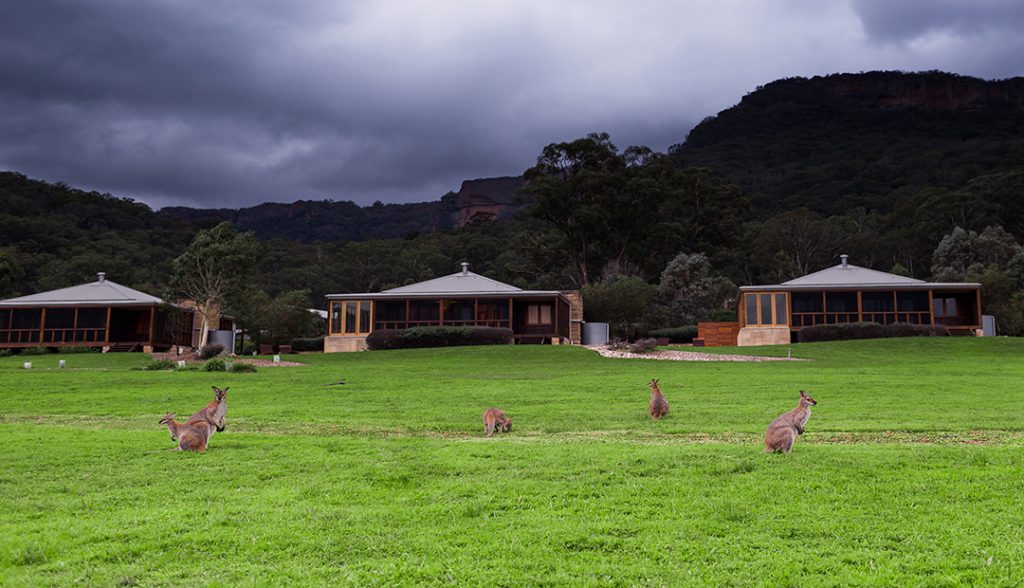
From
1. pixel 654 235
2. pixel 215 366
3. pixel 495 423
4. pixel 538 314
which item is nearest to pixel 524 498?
pixel 495 423

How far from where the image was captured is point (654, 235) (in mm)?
74125

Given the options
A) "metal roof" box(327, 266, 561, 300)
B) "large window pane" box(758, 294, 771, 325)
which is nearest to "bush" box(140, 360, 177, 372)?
"metal roof" box(327, 266, 561, 300)

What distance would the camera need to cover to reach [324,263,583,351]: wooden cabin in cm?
4747

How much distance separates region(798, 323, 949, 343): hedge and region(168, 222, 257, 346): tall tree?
30.4 metres

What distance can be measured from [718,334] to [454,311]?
1568 centimetres

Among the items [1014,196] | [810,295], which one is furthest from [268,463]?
[1014,196]

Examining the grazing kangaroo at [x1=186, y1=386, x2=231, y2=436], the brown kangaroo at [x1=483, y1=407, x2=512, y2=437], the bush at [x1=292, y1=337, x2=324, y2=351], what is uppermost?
the bush at [x1=292, y1=337, x2=324, y2=351]

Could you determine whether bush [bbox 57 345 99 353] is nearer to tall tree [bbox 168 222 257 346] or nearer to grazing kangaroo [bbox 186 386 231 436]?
tall tree [bbox 168 222 257 346]

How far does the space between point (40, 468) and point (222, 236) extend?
3535cm

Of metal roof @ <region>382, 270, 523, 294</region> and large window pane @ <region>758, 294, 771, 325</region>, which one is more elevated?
metal roof @ <region>382, 270, 523, 294</region>

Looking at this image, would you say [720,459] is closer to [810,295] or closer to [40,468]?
[40,468]

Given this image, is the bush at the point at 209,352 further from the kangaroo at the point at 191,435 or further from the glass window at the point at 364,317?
the kangaroo at the point at 191,435

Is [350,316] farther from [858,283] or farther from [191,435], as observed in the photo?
[191,435]

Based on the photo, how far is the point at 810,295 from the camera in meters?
46.6
